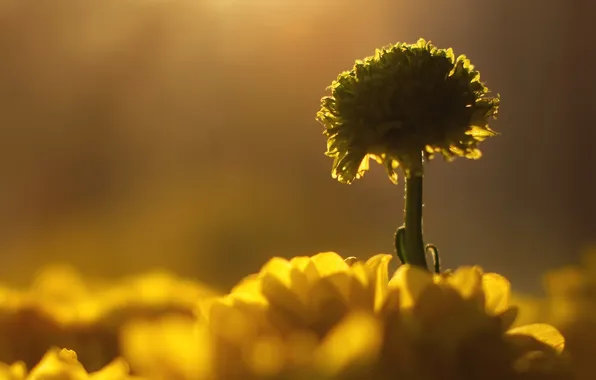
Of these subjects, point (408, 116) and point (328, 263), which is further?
point (408, 116)

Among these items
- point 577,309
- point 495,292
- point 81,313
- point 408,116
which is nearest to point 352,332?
point 495,292

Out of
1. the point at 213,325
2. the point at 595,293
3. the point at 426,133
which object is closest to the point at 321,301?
the point at 213,325

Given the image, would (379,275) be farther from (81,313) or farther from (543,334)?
(81,313)

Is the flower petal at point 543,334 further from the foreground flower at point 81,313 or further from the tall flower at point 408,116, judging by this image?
the foreground flower at point 81,313

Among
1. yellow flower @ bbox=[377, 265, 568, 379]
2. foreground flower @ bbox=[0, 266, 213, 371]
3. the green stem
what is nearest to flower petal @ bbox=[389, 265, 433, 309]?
yellow flower @ bbox=[377, 265, 568, 379]

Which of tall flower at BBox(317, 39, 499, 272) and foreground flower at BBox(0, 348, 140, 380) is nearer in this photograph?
foreground flower at BBox(0, 348, 140, 380)

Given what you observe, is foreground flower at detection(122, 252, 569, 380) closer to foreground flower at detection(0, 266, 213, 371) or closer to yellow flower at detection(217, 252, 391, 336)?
yellow flower at detection(217, 252, 391, 336)

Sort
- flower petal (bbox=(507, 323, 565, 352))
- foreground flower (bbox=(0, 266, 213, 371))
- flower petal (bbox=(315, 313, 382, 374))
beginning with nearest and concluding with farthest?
flower petal (bbox=(315, 313, 382, 374)), flower petal (bbox=(507, 323, 565, 352)), foreground flower (bbox=(0, 266, 213, 371))
